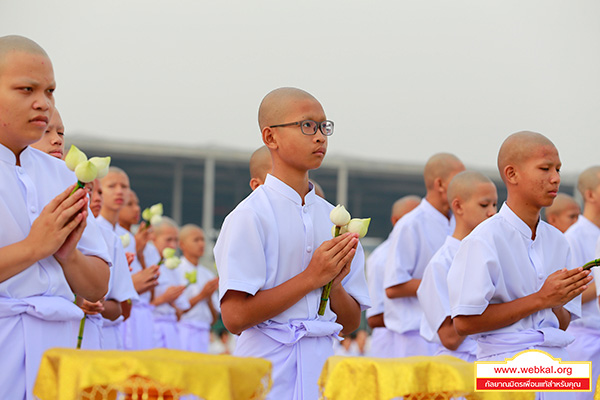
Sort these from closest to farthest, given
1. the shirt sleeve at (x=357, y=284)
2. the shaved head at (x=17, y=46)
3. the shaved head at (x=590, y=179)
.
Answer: the shaved head at (x=17, y=46) < the shirt sleeve at (x=357, y=284) < the shaved head at (x=590, y=179)

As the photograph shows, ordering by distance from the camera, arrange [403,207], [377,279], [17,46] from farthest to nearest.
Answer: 1. [403,207]
2. [377,279]
3. [17,46]

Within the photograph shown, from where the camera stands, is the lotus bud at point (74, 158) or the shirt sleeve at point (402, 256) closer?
the lotus bud at point (74, 158)

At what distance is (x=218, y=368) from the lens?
6.79 feet

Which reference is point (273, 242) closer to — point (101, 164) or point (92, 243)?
point (92, 243)

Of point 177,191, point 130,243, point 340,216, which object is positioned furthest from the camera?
point 177,191

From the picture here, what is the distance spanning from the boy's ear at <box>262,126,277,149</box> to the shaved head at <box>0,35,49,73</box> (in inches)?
42.5

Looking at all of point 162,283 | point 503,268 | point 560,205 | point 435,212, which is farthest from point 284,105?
point 162,283

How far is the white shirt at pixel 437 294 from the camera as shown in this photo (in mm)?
5680

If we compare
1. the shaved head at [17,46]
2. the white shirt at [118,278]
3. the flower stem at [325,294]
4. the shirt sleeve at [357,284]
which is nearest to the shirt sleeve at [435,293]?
the shirt sleeve at [357,284]

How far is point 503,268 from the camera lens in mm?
4336

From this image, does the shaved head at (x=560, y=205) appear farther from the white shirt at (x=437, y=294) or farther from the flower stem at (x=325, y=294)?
the flower stem at (x=325, y=294)

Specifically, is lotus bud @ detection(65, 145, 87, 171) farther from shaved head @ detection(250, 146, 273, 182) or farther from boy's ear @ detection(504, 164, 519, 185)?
boy's ear @ detection(504, 164, 519, 185)

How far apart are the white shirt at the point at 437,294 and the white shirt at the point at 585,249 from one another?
1304 millimetres

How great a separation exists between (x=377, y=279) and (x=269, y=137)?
16.7 feet
